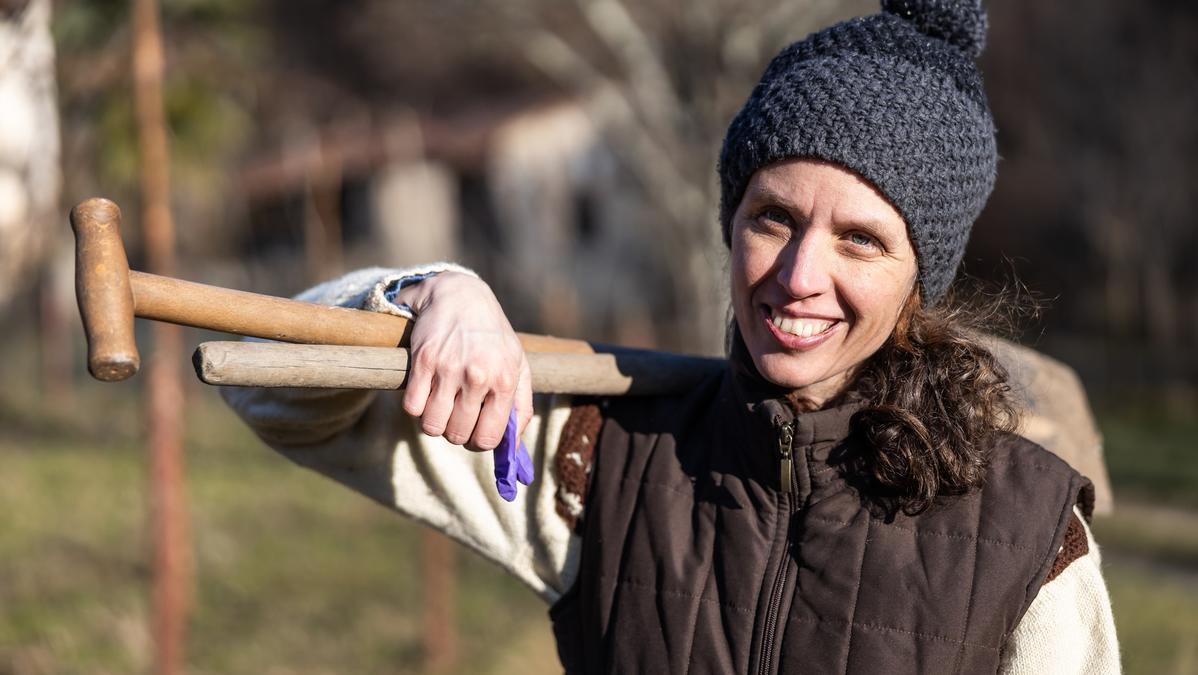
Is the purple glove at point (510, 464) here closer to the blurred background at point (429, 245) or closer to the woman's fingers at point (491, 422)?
the woman's fingers at point (491, 422)

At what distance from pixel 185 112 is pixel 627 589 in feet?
21.1

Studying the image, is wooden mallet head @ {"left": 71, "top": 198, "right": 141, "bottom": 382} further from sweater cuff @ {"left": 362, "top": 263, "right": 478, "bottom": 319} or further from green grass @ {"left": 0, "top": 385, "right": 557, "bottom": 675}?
green grass @ {"left": 0, "top": 385, "right": 557, "bottom": 675}

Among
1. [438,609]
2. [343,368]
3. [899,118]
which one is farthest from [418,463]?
[438,609]

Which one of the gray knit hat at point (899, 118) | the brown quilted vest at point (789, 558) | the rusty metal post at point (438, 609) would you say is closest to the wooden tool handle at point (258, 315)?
the brown quilted vest at point (789, 558)

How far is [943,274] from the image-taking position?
4.97 feet

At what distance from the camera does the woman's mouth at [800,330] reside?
143cm

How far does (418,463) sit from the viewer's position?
1.65 metres

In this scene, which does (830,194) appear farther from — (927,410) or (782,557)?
(782,557)

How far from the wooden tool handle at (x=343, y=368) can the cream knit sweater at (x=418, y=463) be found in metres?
0.13

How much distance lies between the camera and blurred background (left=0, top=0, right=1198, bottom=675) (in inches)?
187

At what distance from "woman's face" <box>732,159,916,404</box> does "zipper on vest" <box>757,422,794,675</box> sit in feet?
0.26

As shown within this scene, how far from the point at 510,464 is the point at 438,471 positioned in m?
0.31

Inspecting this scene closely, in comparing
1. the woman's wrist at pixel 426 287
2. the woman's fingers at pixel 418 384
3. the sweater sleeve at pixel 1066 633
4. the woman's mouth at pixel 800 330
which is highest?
the woman's wrist at pixel 426 287

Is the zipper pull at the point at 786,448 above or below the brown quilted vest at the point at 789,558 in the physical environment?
above
